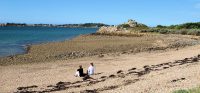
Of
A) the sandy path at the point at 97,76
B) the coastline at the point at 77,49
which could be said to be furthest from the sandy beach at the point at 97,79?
the coastline at the point at 77,49

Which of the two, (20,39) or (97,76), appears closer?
(97,76)

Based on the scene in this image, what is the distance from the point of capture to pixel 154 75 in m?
20.9

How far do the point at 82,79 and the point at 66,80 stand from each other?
785 mm

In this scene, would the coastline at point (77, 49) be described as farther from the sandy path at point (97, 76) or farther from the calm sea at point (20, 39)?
the sandy path at point (97, 76)

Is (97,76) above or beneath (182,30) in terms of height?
above

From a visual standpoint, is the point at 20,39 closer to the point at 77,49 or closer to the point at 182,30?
the point at 182,30

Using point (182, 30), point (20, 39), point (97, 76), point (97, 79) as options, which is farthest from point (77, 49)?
point (182, 30)

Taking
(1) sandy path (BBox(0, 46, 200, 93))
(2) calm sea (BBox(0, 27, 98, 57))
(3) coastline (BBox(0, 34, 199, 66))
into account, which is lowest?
(2) calm sea (BBox(0, 27, 98, 57))

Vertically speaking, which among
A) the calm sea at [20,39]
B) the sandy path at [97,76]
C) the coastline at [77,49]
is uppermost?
the sandy path at [97,76]

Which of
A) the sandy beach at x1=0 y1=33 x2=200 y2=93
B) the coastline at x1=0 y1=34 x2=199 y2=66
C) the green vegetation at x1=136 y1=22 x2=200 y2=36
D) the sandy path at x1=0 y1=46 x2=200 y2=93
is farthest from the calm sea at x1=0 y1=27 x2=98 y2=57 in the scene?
the green vegetation at x1=136 y1=22 x2=200 y2=36

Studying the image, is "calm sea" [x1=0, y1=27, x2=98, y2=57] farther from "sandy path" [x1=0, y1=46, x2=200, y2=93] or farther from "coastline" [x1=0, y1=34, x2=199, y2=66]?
"sandy path" [x1=0, y1=46, x2=200, y2=93]

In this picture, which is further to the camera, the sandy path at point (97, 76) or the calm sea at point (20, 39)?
the calm sea at point (20, 39)

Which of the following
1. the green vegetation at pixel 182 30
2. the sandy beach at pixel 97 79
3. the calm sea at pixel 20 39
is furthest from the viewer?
the green vegetation at pixel 182 30

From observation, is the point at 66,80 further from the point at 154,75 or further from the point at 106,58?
the point at 106,58
